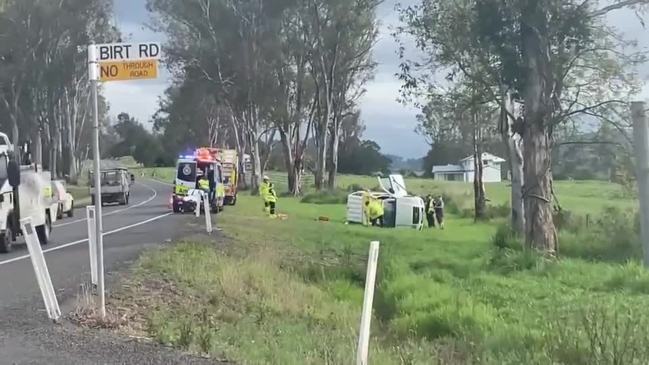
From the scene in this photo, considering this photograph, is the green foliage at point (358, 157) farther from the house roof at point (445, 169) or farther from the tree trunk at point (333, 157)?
the tree trunk at point (333, 157)

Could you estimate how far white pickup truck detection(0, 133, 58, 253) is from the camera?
2047 cm

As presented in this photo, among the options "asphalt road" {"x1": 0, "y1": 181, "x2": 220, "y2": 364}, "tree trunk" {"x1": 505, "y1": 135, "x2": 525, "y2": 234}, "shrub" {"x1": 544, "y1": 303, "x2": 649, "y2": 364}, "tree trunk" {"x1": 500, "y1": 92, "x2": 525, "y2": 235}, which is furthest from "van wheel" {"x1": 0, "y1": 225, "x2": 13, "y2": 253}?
"tree trunk" {"x1": 505, "y1": 135, "x2": 525, "y2": 234}

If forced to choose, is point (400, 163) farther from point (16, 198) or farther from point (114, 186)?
point (16, 198)

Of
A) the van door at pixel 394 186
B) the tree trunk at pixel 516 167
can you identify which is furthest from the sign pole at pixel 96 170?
the van door at pixel 394 186

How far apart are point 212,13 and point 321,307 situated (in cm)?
4193

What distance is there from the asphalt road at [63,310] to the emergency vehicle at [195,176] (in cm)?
1489

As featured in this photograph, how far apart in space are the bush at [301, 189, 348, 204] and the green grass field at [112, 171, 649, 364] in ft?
91.5

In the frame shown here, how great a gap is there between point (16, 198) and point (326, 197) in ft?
116

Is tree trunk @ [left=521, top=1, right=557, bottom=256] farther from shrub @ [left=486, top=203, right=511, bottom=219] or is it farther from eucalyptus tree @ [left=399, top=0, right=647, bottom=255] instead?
shrub @ [left=486, top=203, right=511, bottom=219]

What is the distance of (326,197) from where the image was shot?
56.2 metres

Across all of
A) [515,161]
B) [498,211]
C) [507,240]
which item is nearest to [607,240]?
[507,240]

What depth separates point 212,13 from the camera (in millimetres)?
54906

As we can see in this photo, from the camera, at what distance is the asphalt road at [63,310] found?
8469 mm

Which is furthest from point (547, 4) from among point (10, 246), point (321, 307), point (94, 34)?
point (94, 34)
